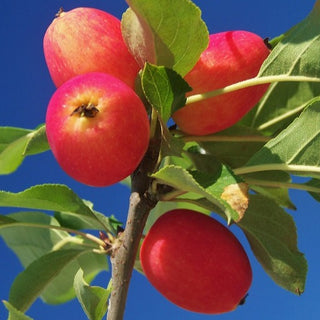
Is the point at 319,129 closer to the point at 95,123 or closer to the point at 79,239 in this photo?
the point at 95,123

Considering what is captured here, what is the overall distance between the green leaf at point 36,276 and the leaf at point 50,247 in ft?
0.37

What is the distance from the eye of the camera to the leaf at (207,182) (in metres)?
0.74

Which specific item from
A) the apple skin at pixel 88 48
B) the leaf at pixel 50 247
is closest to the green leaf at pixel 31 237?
the leaf at pixel 50 247

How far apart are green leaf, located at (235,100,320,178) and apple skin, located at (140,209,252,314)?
125mm

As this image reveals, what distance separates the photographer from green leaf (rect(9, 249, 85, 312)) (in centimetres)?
113

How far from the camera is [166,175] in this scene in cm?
80

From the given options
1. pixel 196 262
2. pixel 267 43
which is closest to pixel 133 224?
pixel 196 262

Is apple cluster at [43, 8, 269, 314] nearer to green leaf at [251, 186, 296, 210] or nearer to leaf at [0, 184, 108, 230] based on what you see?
leaf at [0, 184, 108, 230]

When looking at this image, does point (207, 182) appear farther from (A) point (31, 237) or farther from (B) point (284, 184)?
(A) point (31, 237)

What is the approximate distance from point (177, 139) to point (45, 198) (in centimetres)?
25

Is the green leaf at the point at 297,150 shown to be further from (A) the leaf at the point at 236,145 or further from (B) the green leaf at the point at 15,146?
(B) the green leaf at the point at 15,146

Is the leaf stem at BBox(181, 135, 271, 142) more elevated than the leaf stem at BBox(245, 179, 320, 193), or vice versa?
the leaf stem at BBox(181, 135, 271, 142)

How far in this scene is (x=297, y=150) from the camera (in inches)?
35.4

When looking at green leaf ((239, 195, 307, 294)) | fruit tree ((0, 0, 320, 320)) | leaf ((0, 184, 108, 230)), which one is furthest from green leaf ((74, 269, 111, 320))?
green leaf ((239, 195, 307, 294))
